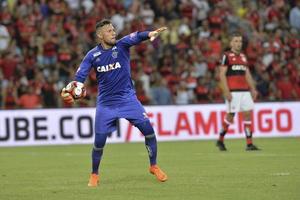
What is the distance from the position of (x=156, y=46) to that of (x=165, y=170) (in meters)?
14.0

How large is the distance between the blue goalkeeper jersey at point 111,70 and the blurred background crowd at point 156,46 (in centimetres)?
1240

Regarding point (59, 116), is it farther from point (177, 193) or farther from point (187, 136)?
point (177, 193)

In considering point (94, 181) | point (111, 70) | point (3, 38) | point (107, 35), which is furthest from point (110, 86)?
point (3, 38)

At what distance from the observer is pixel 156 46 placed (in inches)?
1128

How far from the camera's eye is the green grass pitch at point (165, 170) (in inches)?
447

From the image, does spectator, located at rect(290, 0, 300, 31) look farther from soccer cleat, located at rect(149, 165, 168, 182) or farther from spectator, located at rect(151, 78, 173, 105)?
soccer cleat, located at rect(149, 165, 168, 182)

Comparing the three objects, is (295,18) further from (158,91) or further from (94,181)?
(94,181)

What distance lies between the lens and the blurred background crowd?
26.2 meters

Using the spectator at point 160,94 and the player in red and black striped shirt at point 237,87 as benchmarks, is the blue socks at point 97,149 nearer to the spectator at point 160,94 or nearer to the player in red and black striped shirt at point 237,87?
the player in red and black striped shirt at point 237,87

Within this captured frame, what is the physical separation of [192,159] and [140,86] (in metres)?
9.12

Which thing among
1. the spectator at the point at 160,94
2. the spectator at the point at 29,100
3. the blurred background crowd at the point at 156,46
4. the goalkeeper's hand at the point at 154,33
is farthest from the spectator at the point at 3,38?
the goalkeeper's hand at the point at 154,33

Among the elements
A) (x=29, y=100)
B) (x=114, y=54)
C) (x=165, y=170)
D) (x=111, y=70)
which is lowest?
(x=165, y=170)

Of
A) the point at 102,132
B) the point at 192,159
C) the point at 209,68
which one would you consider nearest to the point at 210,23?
the point at 209,68

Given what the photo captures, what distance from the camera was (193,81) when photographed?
27.5 metres
